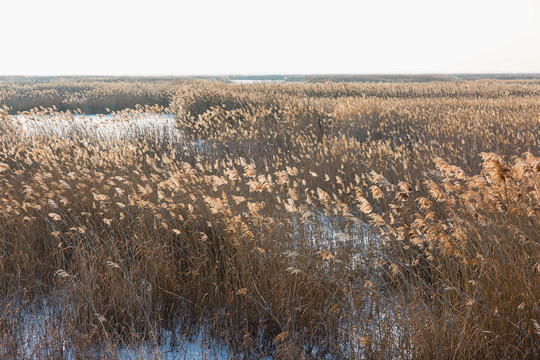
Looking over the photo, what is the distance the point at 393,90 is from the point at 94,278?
1658cm

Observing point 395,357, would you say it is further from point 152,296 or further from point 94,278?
point 94,278

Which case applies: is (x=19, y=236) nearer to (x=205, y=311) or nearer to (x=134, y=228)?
(x=134, y=228)

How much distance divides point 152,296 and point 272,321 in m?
0.93

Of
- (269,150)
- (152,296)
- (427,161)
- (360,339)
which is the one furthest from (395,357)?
(269,150)

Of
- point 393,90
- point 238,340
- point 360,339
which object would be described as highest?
point 393,90

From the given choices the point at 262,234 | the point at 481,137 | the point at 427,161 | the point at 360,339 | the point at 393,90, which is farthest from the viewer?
the point at 393,90

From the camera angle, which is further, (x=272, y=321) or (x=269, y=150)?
(x=269, y=150)

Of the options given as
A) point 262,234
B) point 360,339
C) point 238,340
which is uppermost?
point 262,234

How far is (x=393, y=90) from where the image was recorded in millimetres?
17391

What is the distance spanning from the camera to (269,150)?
26.2 ft

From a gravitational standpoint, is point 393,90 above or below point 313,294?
above

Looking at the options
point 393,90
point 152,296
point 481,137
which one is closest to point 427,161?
point 481,137

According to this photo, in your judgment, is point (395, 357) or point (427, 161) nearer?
point (395, 357)

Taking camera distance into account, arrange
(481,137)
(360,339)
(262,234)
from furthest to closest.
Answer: (481,137)
(262,234)
(360,339)
